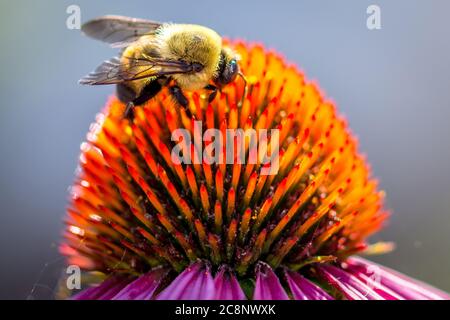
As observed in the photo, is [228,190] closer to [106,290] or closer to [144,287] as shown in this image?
[144,287]

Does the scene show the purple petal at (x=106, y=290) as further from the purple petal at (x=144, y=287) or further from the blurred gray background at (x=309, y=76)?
the blurred gray background at (x=309, y=76)

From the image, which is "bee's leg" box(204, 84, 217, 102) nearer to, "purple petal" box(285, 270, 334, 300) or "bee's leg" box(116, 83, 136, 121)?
"bee's leg" box(116, 83, 136, 121)

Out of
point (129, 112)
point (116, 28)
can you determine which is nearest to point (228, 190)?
point (129, 112)

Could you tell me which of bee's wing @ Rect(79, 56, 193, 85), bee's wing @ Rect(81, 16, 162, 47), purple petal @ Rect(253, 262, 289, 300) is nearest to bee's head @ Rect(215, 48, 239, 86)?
bee's wing @ Rect(79, 56, 193, 85)

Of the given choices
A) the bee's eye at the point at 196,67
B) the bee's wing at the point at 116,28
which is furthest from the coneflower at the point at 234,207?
the bee's wing at the point at 116,28
